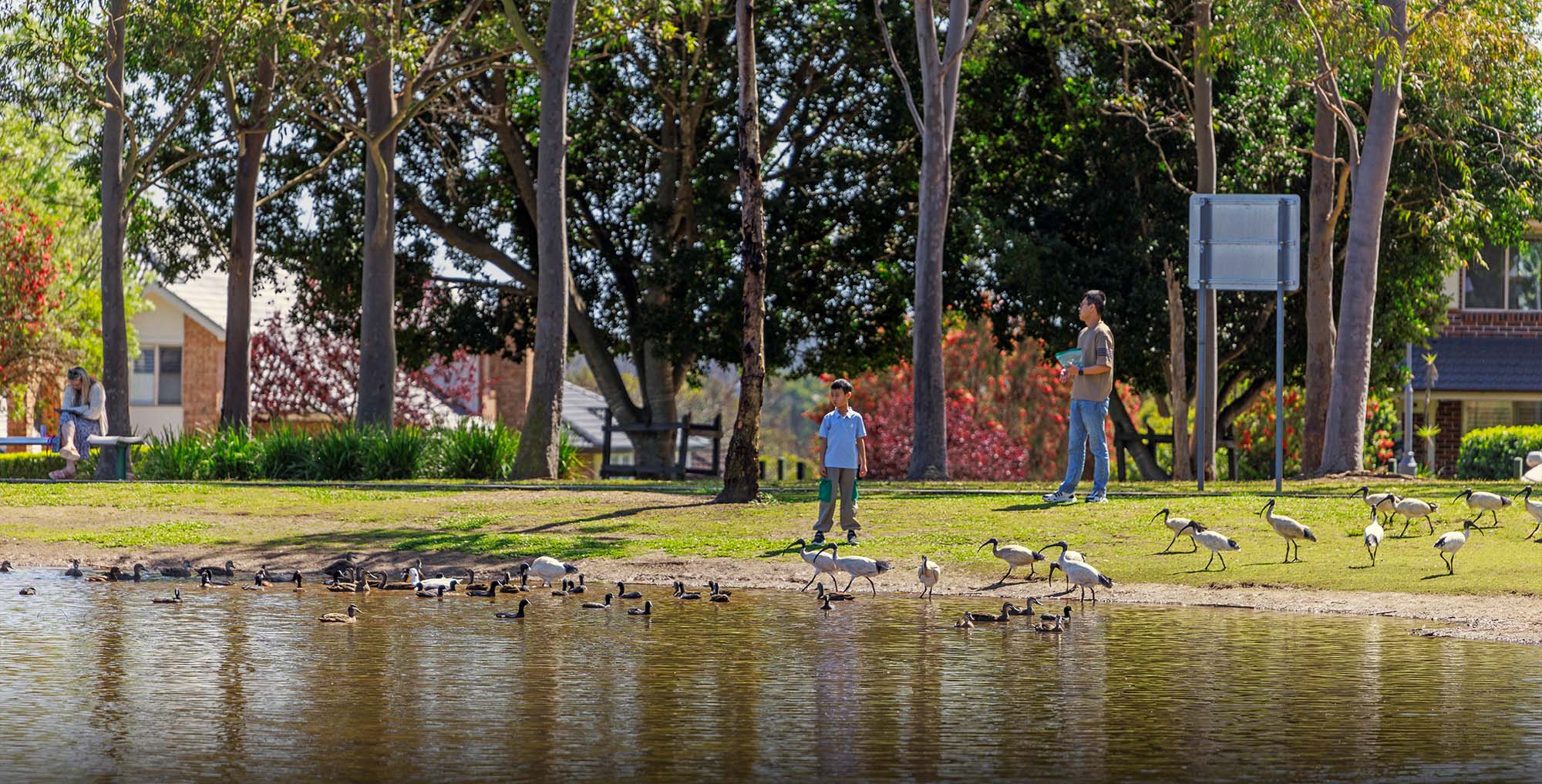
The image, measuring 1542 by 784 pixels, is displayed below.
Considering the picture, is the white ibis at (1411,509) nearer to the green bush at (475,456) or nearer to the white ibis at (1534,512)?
the white ibis at (1534,512)

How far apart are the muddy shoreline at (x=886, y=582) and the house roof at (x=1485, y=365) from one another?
25.3 metres

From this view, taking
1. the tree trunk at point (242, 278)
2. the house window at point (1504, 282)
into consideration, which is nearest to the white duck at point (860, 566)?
the tree trunk at point (242, 278)

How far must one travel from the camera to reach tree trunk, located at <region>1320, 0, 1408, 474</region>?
1007 inches

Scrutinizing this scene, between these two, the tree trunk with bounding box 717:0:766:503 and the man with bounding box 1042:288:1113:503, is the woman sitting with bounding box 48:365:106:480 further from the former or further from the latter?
the man with bounding box 1042:288:1113:503

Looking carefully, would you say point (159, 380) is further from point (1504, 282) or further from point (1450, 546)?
point (1450, 546)

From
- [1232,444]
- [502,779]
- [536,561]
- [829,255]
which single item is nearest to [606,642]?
[536,561]

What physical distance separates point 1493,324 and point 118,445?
28624mm

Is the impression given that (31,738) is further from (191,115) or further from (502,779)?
(191,115)

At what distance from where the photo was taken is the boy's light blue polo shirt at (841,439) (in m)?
18.0

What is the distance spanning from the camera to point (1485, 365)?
4062 centimetres

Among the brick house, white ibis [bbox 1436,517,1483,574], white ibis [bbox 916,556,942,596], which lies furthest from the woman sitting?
the brick house

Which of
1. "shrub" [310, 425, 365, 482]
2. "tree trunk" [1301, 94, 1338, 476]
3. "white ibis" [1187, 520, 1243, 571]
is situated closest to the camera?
"white ibis" [1187, 520, 1243, 571]

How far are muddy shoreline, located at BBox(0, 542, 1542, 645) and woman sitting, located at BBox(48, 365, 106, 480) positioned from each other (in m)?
8.52

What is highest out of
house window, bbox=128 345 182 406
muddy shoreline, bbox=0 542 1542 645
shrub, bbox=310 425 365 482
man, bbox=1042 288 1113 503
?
house window, bbox=128 345 182 406
